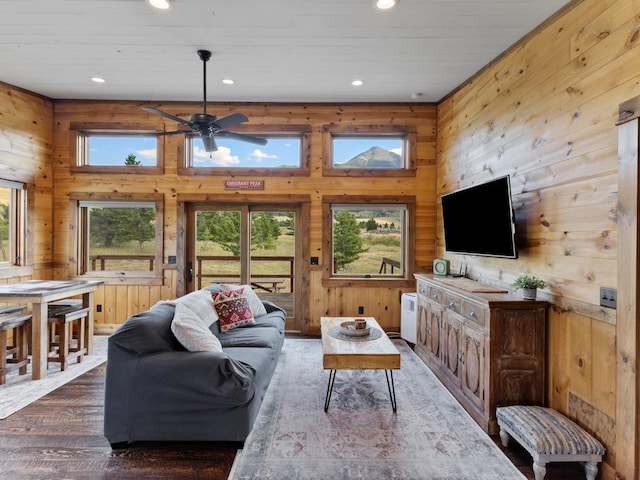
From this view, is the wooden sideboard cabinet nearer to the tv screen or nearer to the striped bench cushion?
the striped bench cushion

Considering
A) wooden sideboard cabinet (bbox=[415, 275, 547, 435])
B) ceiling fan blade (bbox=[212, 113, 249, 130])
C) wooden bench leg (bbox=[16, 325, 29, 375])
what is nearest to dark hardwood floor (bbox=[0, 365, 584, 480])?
wooden sideboard cabinet (bbox=[415, 275, 547, 435])

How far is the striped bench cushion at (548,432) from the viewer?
1911 millimetres

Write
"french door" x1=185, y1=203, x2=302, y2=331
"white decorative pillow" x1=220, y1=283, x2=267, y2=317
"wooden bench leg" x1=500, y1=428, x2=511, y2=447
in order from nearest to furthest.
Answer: "wooden bench leg" x1=500, y1=428, x2=511, y2=447, "white decorative pillow" x1=220, y1=283, x2=267, y2=317, "french door" x1=185, y1=203, x2=302, y2=331

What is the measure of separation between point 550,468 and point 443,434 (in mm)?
651

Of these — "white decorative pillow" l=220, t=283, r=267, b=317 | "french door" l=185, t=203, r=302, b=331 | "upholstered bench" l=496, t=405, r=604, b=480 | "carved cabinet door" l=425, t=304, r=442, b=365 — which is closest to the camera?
"upholstered bench" l=496, t=405, r=604, b=480

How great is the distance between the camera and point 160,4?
8.52 feet

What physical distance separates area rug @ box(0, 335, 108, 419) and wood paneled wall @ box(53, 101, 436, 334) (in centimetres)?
119

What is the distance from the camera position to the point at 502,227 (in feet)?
9.21

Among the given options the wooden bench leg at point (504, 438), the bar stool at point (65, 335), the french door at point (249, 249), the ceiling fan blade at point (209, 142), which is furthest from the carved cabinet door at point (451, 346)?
the bar stool at point (65, 335)

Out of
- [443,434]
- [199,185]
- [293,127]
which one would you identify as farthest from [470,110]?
[199,185]

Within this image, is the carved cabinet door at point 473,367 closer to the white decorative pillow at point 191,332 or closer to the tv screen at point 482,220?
the tv screen at point 482,220

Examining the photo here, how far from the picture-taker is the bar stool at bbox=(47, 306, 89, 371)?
344 cm

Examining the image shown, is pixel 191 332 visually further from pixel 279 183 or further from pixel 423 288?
pixel 279 183

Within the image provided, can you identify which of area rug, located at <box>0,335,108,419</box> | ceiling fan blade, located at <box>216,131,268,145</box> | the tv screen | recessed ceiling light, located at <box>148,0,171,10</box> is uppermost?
recessed ceiling light, located at <box>148,0,171,10</box>
